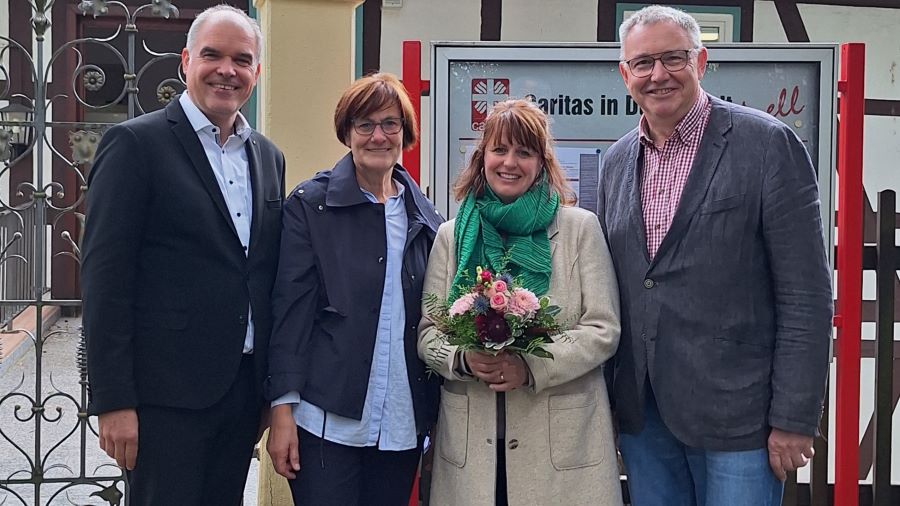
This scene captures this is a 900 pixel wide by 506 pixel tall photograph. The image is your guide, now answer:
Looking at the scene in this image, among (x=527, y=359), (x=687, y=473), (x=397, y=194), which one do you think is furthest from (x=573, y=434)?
(x=397, y=194)

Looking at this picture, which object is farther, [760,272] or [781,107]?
[781,107]

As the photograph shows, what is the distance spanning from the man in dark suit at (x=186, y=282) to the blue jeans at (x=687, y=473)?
3.68ft

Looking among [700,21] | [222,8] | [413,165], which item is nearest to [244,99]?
[222,8]

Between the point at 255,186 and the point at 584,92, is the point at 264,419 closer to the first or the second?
the point at 255,186

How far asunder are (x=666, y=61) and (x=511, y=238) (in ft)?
2.14

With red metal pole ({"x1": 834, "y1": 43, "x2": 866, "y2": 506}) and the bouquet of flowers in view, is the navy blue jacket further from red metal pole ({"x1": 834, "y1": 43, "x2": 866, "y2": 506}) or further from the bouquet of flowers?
red metal pole ({"x1": 834, "y1": 43, "x2": 866, "y2": 506})

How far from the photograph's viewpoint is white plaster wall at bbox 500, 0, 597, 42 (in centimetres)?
931

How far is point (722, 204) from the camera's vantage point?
2.67m

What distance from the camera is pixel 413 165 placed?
3834mm

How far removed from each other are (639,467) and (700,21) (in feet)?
24.3

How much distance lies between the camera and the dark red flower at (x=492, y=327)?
2.58 meters

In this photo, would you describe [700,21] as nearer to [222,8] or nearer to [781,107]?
[781,107]

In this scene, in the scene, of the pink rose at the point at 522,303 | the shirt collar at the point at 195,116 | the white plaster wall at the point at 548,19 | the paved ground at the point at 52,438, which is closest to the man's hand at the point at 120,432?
the shirt collar at the point at 195,116

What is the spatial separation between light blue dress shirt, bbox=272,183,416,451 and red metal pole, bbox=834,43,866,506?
1.97m
